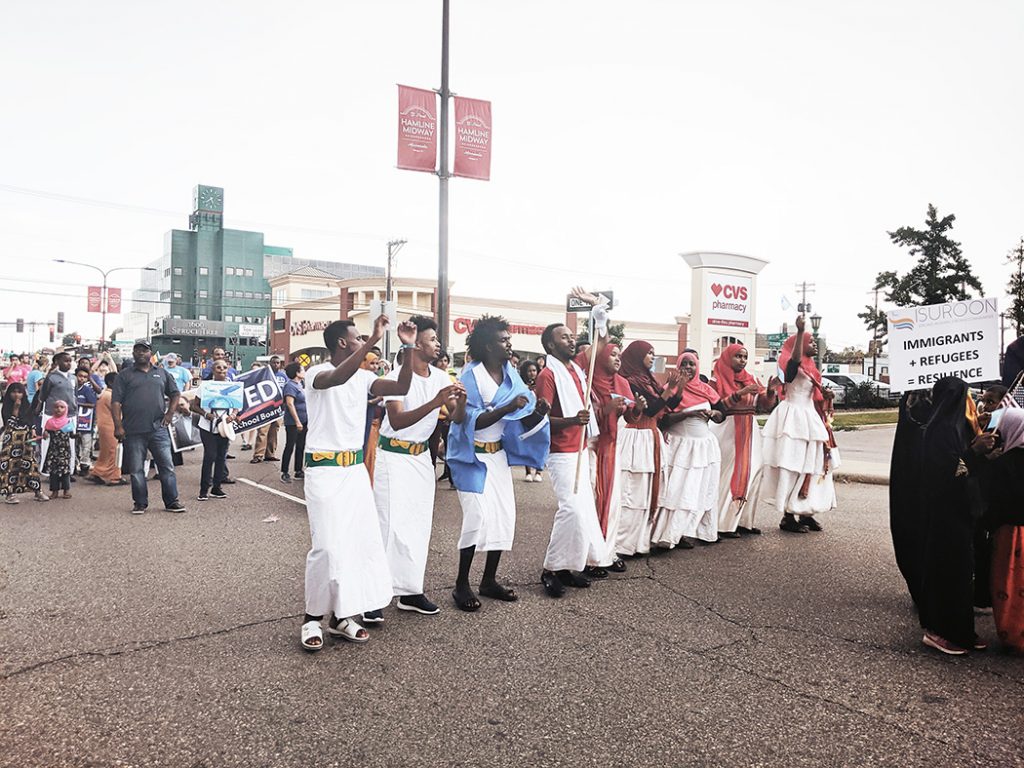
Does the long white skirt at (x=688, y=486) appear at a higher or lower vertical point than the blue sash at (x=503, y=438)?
lower

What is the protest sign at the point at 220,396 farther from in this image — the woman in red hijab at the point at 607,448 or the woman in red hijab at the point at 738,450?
the woman in red hijab at the point at 738,450

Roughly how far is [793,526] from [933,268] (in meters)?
41.4

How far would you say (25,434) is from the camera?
31.1 ft

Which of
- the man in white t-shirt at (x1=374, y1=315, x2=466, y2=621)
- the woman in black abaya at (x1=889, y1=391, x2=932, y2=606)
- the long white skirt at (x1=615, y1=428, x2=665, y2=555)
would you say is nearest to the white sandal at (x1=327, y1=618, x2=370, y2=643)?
A: the man in white t-shirt at (x1=374, y1=315, x2=466, y2=621)

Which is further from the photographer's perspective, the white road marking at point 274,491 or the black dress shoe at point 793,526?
the white road marking at point 274,491

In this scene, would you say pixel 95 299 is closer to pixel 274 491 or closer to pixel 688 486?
pixel 274 491

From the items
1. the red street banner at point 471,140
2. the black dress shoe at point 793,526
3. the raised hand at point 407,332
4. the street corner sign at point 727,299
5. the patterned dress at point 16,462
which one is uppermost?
the red street banner at point 471,140

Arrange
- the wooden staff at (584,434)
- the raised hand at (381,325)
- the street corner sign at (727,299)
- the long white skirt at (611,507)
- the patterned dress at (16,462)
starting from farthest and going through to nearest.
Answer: the street corner sign at (727,299)
the patterned dress at (16,462)
the long white skirt at (611,507)
the wooden staff at (584,434)
the raised hand at (381,325)

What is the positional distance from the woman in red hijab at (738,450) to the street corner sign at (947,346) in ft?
8.64

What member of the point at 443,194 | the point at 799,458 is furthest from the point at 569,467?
the point at 443,194

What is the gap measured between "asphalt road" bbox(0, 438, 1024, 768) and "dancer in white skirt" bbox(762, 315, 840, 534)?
140 centimetres

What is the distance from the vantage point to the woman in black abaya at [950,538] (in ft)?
13.9

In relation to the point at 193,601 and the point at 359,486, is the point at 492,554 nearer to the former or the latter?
the point at 359,486

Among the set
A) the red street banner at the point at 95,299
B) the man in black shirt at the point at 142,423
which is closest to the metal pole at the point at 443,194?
the man in black shirt at the point at 142,423
